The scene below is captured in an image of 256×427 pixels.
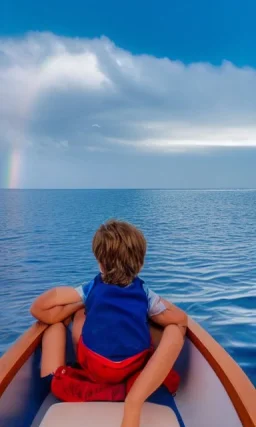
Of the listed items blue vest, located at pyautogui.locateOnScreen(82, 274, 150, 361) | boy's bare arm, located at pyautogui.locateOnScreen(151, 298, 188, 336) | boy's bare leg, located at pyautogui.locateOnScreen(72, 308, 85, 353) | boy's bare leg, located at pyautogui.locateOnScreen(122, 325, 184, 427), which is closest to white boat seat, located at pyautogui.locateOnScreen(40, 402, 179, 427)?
boy's bare leg, located at pyautogui.locateOnScreen(122, 325, 184, 427)

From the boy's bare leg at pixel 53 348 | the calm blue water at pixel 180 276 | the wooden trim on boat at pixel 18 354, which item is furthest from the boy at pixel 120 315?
the calm blue water at pixel 180 276

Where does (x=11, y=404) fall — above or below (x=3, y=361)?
below

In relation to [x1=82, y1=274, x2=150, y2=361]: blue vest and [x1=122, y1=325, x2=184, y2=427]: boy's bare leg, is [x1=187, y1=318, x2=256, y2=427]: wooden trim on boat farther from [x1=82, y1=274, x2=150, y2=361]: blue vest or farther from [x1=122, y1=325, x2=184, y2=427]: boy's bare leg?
[x1=82, y1=274, x2=150, y2=361]: blue vest

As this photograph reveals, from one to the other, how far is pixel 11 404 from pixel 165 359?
0.83m

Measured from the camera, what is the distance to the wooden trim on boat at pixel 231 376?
1.89m

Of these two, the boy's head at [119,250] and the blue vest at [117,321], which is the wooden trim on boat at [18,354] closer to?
the blue vest at [117,321]

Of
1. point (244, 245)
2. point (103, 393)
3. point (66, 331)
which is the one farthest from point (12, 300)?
point (244, 245)

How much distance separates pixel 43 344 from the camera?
2.65 m

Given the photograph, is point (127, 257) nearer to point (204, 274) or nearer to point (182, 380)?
point (182, 380)

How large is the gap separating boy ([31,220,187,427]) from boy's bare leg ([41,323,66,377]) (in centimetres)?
16

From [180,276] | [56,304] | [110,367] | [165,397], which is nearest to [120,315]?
[110,367]

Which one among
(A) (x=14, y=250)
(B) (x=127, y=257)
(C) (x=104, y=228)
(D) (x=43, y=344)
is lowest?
(A) (x=14, y=250)

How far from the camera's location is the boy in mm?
2279

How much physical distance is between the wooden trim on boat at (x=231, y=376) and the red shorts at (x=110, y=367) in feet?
1.20
